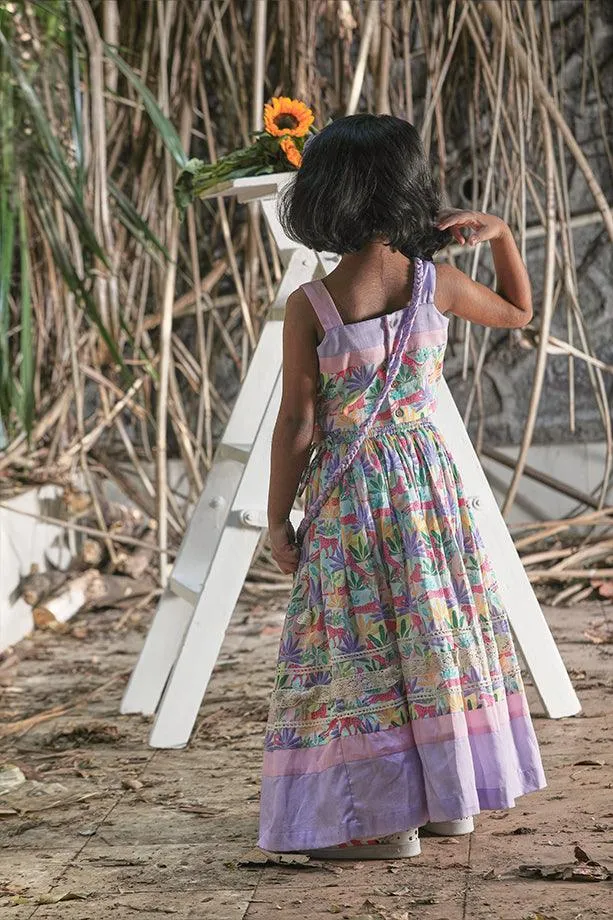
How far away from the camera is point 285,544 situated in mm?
1682

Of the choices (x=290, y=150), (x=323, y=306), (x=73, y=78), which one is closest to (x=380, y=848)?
(x=323, y=306)

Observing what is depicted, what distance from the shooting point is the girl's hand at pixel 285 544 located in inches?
66.0

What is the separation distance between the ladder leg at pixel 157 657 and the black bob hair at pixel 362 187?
101 cm

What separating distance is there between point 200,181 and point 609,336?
1.86m

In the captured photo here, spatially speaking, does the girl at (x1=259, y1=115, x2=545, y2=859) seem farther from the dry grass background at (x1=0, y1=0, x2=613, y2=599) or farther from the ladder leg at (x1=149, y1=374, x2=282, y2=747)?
the dry grass background at (x1=0, y1=0, x2=613, y2=599)

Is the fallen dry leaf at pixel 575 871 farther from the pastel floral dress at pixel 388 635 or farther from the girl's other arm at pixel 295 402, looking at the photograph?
the girl's other arm at pixel 295 402

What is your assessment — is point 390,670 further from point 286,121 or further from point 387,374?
point 286,121

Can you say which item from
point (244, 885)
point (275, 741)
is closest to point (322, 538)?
point (275, 741)

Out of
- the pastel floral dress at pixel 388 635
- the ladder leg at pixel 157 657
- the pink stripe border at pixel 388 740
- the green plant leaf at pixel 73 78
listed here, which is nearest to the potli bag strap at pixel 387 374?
the pastel floral dress at pixel 388 635

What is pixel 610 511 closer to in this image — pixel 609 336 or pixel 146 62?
pixel 609 336

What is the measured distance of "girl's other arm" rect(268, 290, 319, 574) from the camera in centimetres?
161

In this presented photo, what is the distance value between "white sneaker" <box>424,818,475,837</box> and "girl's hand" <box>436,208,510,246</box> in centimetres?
76

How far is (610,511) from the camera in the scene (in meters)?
3.33

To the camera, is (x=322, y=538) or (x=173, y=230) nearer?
(x=322, y=538)
